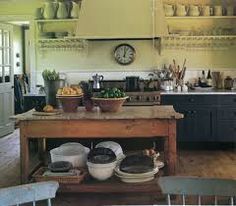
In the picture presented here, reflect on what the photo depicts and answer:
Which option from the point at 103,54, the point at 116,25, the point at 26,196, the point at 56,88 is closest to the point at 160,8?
the point at 116,25

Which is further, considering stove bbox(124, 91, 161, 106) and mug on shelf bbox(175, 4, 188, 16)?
mug on shelf bbox(175, 4, 188, 16)

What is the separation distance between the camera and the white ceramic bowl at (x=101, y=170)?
4.19 meters

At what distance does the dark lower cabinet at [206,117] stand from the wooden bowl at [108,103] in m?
2.23

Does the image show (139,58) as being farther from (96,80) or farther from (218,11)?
(218,11)

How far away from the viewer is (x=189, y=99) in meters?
6.48

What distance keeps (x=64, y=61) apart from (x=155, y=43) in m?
1.52

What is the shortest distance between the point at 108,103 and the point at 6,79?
435cm

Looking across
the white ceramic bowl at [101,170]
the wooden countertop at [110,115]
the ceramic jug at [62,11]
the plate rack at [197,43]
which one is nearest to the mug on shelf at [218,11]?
the plate rack at [197,43]

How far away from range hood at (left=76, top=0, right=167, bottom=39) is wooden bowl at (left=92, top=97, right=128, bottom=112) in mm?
2259

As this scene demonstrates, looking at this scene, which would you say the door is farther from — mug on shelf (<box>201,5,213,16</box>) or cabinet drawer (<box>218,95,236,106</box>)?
cabinet drawer (<box>218,95,236,106</box>)

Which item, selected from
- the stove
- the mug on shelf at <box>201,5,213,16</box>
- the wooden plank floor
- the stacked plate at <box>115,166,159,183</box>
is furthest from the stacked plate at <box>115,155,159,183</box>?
the mug on shelf at <box>201,5,213,16</box>

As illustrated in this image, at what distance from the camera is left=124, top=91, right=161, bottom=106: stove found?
638cm

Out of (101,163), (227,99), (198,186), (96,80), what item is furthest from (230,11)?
(198,186)

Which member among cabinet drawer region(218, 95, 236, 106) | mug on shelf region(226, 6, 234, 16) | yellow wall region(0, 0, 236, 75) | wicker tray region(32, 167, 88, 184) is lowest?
wicker tray region(32, 167, 88, 184)
